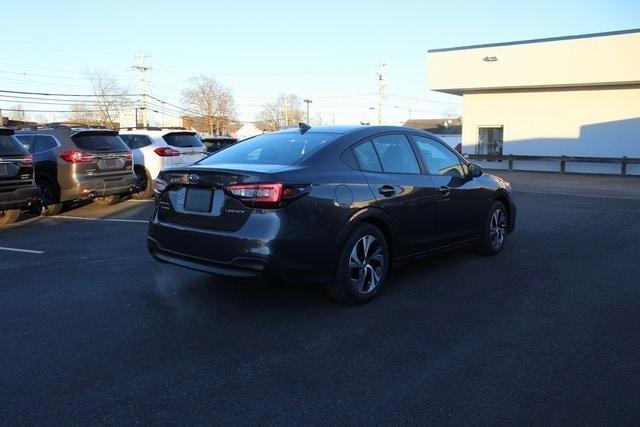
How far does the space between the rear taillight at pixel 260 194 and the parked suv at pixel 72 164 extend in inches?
294

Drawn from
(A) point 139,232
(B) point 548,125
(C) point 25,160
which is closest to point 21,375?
(A) point 139,232

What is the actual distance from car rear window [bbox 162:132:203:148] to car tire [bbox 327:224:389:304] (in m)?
9.82

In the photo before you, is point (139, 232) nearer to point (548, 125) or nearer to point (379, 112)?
point (548, 125)

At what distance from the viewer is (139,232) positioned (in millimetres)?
9008

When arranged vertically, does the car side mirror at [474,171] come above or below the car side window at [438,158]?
below

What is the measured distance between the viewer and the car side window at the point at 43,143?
11.2 m

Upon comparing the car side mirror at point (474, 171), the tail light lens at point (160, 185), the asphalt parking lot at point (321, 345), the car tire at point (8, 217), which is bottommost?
the asphalt parking lot at point (321, 345)

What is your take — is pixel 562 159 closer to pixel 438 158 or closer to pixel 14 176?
pixel 438 158

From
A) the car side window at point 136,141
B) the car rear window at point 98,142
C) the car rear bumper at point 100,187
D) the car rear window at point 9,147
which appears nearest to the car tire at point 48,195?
the car rear bumper at point 100,187

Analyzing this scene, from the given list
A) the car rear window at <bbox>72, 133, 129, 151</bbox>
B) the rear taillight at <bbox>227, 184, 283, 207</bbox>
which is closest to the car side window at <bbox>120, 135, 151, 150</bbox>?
the car rear window at <bbox>72, 133, 129, 151</bbox>

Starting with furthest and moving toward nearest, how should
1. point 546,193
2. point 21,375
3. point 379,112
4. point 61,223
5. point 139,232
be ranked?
point 379,112
point 546,193
point 61,223
point 139,232
point 21,375

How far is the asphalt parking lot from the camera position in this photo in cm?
332

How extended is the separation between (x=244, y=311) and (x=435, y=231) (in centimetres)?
221

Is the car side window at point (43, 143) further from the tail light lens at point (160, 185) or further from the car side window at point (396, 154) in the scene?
the car side window at point (396, 154)
